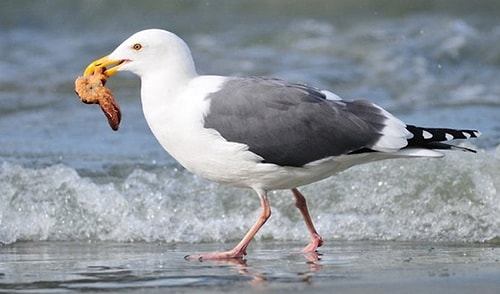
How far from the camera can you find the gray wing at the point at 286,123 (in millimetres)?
6195

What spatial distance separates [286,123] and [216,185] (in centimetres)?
208

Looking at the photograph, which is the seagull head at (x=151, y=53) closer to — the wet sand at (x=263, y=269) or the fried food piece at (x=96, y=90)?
the fried food piece at (x=96, y=90)

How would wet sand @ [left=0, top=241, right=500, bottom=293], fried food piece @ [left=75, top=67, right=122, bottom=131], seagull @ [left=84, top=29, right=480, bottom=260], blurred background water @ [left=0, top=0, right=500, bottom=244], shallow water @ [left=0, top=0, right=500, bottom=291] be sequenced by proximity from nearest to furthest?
wet sand @ [left=0, top=241, right=500, bottom=293]
seagull @ [left=84, top=29, right=480, bottom=260]
fried food piece @ [left=75, top=67, right=122, bottom=131]
shallow water @ [left=0, top=0, right=500, bottom=291]
blurred background water @ [left=0, top=0, right=500, bottom=244]

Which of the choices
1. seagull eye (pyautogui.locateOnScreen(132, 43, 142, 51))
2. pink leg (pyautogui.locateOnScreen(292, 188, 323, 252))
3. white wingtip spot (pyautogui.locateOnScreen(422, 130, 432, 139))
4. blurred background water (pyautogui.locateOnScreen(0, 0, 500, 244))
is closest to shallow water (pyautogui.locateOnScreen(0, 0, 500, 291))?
blurred background water (pyautogui.locateOnScreen(0, 0, 500, 244))

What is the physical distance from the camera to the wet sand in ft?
17.1

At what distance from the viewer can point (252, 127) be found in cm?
623

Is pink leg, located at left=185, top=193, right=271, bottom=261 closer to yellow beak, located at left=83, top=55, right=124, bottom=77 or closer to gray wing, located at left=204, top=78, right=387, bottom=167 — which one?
gray wing, located at left=204, top=78, right=387, bottom=167

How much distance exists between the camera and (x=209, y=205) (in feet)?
26.2

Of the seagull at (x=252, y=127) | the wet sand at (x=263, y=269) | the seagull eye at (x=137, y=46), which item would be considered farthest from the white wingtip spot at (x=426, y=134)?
the seagull eye at (x=137, y=46)

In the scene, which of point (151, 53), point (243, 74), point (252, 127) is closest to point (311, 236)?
point (252, 127)

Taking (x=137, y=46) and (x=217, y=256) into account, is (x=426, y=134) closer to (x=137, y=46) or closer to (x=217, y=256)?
(x=217, y=256)

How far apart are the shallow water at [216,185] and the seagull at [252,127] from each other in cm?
51

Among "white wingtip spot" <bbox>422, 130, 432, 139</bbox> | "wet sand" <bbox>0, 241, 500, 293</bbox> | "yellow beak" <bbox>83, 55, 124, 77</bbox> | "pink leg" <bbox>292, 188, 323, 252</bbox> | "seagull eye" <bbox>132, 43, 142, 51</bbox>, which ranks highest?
"seagull eye" <bbox>132, 43, 142, 51</bbox>

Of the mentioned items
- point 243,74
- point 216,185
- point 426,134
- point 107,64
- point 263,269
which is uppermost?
point 243,74
